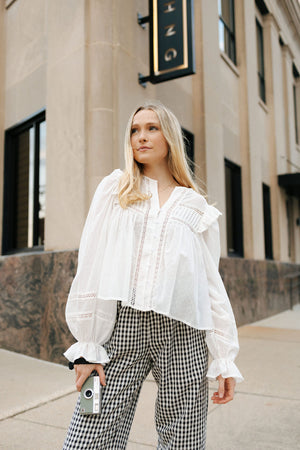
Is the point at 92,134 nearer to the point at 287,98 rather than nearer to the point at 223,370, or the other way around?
the point at 223,370

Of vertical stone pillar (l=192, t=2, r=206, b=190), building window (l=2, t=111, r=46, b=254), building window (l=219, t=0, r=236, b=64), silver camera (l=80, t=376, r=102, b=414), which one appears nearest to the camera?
silver camera (l=80, t=376, r=102, b=414)

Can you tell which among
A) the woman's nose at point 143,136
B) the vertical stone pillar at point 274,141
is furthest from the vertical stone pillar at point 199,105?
the woman's nose at point 143,136

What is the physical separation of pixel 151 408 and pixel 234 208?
644cm

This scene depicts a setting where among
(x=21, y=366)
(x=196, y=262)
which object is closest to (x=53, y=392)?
(x=21, y=366)

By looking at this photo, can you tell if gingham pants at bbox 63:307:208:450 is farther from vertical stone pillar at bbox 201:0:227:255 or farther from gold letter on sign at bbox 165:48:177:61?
vertical stone pillar at bbox 201:0:227:255

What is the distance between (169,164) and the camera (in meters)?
1.98

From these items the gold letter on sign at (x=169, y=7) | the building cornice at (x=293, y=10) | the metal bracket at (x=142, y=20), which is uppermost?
the building cornice at (x=293, y=10)

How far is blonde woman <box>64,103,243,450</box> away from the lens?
1.59m

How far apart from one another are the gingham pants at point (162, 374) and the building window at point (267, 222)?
10024 mm

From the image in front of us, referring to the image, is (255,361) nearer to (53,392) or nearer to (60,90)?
(53,392)

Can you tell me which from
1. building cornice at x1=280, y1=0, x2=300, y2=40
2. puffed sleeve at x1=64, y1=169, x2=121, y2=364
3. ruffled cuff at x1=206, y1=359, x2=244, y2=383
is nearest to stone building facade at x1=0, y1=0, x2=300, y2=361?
building cornice at x1=280, y1=0, x2=300, y2=40

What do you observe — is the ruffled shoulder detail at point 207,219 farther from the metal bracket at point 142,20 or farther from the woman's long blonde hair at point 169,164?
the metal bracket at point 142,20

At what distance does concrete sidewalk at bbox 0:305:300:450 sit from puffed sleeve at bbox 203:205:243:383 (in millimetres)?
1369

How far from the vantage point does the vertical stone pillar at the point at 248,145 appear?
934cm
